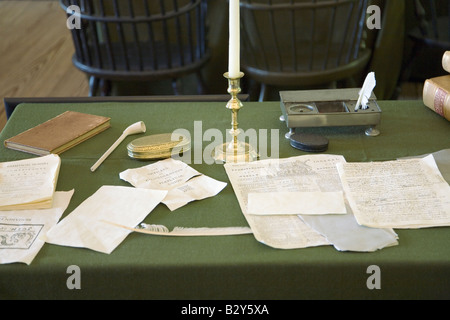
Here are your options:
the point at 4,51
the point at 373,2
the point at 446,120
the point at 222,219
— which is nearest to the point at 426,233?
the point at 222,219

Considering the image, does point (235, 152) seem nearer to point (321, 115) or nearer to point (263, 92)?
point (321, 115)

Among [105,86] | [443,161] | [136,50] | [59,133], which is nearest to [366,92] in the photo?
[443,161]

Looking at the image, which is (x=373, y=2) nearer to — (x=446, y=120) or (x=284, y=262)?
(x=446, y=120)

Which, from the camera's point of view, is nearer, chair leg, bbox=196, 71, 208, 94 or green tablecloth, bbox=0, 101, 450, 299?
green tablecloth, bbox=0, 101, 450, 299

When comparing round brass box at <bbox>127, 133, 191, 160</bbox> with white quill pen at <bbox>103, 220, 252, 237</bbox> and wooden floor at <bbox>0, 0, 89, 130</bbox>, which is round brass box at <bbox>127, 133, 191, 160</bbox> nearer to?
white quill pen at <bbox>103, 220, 252, 237</bbox>

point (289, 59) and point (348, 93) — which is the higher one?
point (348, 93)

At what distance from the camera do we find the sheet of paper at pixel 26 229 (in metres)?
1.06

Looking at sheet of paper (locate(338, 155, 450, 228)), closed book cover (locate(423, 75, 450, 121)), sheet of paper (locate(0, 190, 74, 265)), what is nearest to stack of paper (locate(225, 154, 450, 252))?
sheet of paper (locate(338, 155, 450, 228))

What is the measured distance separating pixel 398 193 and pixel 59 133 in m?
0.81

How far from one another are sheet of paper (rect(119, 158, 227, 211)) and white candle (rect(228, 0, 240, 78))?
0.23m

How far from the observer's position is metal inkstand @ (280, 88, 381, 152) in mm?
1425

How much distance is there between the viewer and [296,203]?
47.0 inches

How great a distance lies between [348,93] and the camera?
5.21 feet
